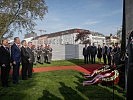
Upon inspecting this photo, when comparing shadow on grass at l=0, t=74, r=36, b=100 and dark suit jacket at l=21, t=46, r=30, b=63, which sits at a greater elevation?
dark suit jacket at l=21, t=46, r=30, b=63

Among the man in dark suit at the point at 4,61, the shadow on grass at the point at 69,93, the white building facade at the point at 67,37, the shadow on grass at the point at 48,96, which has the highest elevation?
the white building facade at the point at 67,37

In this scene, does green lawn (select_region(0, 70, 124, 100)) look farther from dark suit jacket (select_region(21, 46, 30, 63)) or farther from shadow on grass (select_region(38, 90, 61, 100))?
dark suit jacket (select_region(21, 46, 30, 63))

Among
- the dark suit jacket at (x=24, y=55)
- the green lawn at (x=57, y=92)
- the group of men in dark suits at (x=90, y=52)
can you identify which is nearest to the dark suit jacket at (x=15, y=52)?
the dark suit jacket at (x=24, y=55)

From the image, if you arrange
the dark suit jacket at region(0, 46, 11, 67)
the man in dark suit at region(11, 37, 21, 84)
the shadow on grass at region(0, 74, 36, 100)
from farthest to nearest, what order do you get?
the man in dark suit at region(11, 37, 21, 84), the dark suit jacket at region(0, 46, 11, 67), the shadow on grass at region(0, 74, 36, 100)

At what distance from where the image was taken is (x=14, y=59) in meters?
12.3

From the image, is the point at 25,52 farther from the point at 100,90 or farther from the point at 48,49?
the point at 48,49

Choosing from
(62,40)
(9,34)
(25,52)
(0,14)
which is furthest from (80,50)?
(62,40)

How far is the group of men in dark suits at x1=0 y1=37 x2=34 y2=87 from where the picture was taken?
11.6 meters

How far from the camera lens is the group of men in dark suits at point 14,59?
1158 centimetres

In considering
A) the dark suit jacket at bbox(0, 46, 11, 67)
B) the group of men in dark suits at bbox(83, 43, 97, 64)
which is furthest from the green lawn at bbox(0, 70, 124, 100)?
the group of men in dark suits at bbox(83, 43, 97, 64)

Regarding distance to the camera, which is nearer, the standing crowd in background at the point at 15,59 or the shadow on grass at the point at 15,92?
the shadow on grass at the point at 15,92

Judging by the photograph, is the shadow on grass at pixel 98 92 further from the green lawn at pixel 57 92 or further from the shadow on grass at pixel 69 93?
the shadow on grass at pixel 69 93

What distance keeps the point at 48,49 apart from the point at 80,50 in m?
13.5

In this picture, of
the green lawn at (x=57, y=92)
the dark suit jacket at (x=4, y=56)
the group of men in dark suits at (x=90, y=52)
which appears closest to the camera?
the green lawn at (x=57, y=92)
